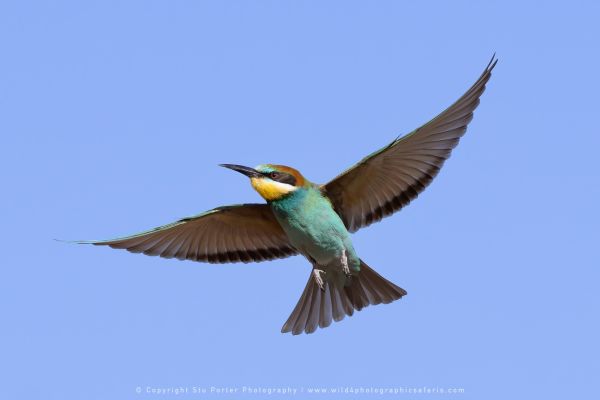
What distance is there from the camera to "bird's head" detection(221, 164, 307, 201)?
720 cm

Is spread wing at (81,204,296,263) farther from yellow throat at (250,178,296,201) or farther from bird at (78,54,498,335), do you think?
yellow throat at (250,178,296,201)

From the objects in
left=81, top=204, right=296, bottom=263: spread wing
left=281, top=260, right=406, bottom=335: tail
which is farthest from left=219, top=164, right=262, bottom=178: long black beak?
left=281, top=260, right=406, bottom=335: tail

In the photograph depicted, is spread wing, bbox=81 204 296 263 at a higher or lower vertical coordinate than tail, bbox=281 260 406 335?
higher

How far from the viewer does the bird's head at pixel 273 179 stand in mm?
7199

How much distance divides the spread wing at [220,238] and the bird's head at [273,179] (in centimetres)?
23

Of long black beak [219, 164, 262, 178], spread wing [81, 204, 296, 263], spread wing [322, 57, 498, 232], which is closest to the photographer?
spread wing [322, 57, 498, 232]

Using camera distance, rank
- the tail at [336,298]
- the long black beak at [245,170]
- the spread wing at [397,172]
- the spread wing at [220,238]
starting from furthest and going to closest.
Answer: the tail at [336,298]
the spread wing at [220,238]
the long black beak at [245,170]
the spread wing at [397,172]

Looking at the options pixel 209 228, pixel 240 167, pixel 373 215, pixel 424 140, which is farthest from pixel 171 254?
pixel 424 140

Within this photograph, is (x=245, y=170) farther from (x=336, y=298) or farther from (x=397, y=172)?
(x=336, y=298)

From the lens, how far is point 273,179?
7227 mm

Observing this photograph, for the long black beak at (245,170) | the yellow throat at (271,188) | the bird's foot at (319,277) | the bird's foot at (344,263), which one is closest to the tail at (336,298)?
the bird's foot at (319,277)

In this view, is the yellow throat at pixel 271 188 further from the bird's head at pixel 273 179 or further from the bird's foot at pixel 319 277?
the bird's foot at pixel 319 277

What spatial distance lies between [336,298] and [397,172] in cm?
97

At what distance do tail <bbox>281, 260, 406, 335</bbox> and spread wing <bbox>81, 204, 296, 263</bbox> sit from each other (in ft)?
1.09
